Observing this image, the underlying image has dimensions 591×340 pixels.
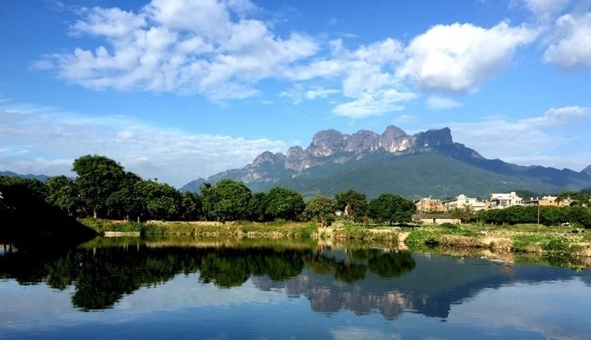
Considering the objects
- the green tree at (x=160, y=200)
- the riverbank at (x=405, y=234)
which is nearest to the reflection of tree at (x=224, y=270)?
the riverbank at (x=405, y=234)

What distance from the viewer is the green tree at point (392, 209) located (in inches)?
3649

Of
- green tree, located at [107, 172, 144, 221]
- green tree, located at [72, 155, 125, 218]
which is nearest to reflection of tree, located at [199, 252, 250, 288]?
green tree, located at [107, 172, 144, 221]

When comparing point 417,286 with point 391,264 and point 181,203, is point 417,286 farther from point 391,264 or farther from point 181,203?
point 181,203

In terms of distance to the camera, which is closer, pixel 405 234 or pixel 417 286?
pixel 417 286

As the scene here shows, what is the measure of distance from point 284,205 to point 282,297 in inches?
2485

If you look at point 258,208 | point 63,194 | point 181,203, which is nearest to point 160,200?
point 181,203

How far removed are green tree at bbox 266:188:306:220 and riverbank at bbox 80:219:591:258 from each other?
12.0 ft

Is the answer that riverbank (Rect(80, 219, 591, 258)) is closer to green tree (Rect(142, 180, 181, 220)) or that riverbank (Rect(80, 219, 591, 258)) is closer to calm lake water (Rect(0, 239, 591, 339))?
green tree (Rect(142, 180, 181, 220))

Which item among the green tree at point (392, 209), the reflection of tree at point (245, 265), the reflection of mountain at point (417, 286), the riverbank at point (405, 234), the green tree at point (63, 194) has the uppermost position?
the green tree at point (63, 194)

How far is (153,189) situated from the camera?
303 feet

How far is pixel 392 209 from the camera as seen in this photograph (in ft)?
305

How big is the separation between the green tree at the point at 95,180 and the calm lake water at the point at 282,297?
1414 inches

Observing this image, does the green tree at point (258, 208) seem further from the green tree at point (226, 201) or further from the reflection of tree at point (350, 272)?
the reflection of tree at point (350, 272)

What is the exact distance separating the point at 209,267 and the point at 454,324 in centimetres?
2581
